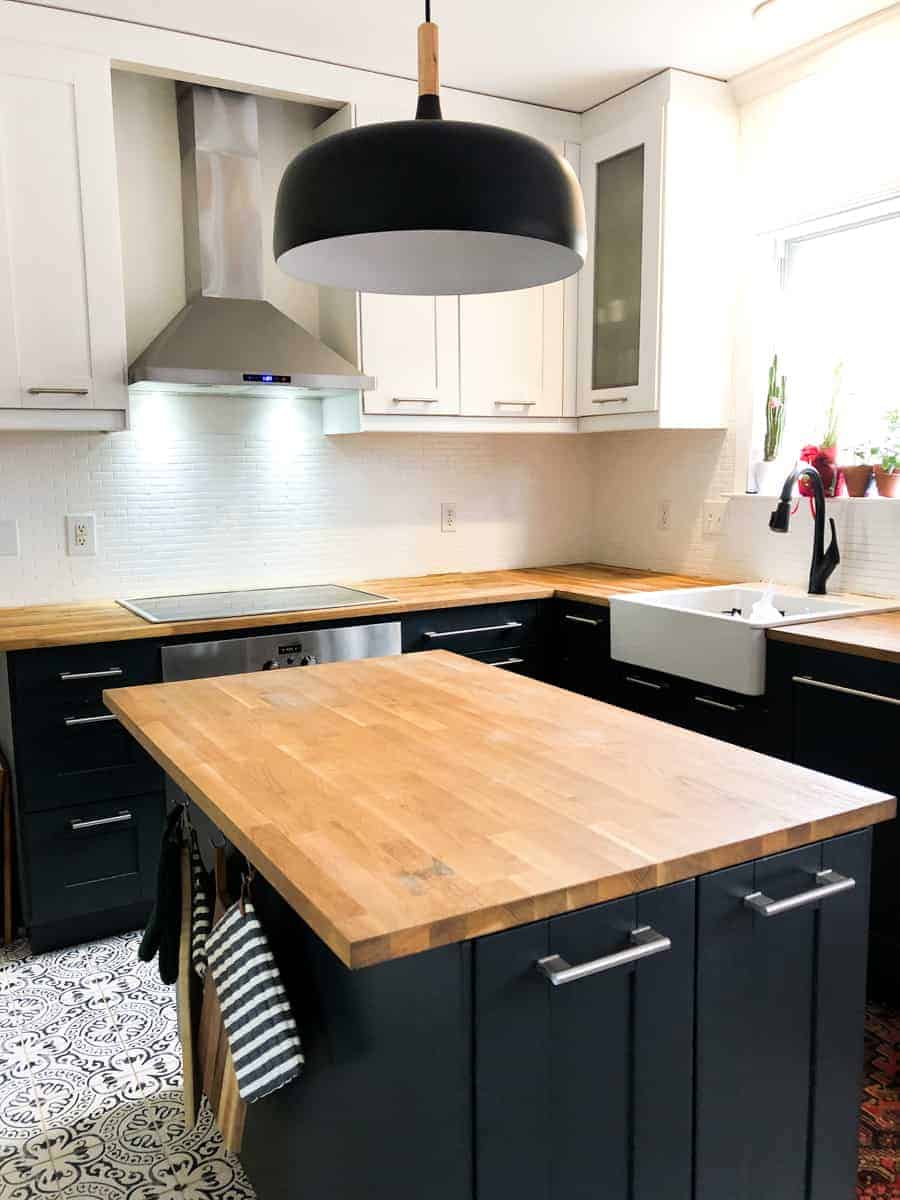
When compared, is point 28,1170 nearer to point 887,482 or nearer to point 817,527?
point 817,527

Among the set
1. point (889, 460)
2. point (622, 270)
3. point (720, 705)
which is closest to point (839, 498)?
point (889, 460)

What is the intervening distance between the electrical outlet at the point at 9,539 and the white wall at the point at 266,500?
0.02 m

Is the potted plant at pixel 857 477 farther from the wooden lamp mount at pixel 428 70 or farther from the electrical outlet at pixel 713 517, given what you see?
the wooden lamp mount at pixel 428 70

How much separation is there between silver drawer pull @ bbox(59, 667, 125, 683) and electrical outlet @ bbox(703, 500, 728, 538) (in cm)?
216

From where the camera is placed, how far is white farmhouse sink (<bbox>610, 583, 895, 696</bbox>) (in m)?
2.70

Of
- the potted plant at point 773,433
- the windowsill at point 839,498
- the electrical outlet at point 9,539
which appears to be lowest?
the electrical outlet at point 9,539

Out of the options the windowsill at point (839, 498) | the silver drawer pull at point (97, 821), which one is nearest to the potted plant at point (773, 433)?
the windowsill at point (839, 498)

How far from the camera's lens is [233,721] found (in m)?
1.84

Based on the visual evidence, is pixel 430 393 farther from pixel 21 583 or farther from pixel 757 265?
pixel 21 583

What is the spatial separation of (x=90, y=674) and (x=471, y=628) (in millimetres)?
1242

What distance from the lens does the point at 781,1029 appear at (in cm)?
137

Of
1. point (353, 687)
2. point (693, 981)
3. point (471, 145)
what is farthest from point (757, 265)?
point (693, 981)

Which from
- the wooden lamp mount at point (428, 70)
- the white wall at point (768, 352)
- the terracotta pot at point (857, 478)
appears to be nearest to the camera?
the wooden lamp mount at point (428, 70)

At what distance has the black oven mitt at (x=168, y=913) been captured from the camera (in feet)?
5.71
